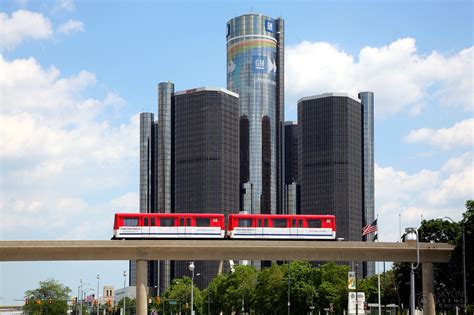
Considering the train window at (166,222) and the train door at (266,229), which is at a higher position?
the train window at (166,222)

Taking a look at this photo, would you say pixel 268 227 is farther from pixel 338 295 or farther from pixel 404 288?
pixel 338 295

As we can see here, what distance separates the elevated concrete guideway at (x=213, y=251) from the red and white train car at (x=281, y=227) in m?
2.24

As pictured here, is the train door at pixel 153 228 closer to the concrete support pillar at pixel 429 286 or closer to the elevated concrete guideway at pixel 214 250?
the elevated concrete guideway at pixel 214 250

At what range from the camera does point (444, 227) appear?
10419 centimetres

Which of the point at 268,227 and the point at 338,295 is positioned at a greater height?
the point at 268,227

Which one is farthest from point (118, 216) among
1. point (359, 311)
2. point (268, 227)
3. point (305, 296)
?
point (305, 296)

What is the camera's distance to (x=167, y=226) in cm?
9369

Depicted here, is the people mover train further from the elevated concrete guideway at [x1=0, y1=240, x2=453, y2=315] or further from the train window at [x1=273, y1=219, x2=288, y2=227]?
the elevated concrete guideway at [x1=0, y1=240, x2=453, y2=315]

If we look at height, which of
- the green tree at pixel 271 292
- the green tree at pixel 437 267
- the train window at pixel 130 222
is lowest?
the green tree at pixel 271 292

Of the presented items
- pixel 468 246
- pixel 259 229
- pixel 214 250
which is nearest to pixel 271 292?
pixel 259 229

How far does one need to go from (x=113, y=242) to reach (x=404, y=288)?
135 feet

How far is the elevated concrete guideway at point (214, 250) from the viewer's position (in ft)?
293

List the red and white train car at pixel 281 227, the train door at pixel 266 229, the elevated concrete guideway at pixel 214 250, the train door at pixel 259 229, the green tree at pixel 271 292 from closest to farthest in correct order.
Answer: the elevated concrete guideway at pixel 214 250
the red and white train car at pixel 281 227
the train door at pixel 259 229
the train door at pixel 266 229
the green tree at pixel 271 292

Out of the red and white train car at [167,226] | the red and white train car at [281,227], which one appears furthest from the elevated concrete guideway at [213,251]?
the red and white train car at [281,227]
